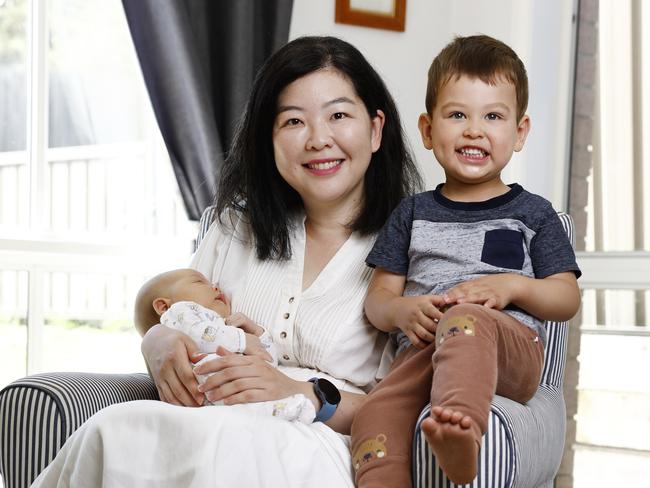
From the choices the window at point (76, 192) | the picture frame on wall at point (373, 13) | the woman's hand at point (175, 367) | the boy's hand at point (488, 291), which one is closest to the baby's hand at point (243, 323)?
the woman's hand at point (175, 367)

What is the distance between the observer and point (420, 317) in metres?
1.79

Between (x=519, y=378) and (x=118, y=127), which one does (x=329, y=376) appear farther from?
(x=118, y=127)

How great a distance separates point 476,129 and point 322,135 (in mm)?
341

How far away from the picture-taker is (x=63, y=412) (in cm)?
182

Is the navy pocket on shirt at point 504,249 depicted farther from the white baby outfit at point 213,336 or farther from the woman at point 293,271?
the white baby outfit at point 213,336

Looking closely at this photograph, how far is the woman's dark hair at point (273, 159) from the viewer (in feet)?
7.02

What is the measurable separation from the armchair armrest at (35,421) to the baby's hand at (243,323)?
1.08ft

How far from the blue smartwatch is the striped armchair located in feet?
0.94

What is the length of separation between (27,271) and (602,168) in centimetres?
221

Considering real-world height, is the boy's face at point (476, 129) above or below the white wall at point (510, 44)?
below

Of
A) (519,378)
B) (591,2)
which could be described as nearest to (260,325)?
(519,378)

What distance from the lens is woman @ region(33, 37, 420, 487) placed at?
62.8 inches

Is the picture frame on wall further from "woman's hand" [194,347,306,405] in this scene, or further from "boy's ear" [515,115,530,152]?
"woman's hand" [194,347,306,405]

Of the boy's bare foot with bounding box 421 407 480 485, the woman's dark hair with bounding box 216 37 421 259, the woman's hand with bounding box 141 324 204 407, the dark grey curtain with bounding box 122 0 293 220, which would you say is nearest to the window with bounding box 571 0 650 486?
the dark grey curtain with bounding box 122 0 293 220
